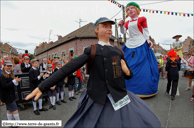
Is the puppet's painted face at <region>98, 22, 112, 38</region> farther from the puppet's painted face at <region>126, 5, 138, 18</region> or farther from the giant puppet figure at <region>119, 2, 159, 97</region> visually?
the puppet's painted face at <region>126, 5, 138, 18</region>

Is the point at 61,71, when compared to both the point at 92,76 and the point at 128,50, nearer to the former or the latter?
the point at 92,76

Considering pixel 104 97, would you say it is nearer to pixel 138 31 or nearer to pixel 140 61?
pixel 140 61

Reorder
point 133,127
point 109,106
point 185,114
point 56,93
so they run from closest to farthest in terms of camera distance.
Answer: point 133,127 < point 109,106 < point 185,114 < point 56,93

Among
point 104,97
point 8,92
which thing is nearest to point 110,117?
point 104,97

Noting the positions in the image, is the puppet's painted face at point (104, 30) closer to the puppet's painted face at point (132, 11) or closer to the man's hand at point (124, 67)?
the man's hand at point (124, 67)

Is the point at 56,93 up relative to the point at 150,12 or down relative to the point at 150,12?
down

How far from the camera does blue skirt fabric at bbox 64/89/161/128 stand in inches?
45.4

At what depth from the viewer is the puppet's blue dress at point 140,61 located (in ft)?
10.2

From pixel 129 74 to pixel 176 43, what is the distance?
396 inches

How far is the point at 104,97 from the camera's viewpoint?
125cm

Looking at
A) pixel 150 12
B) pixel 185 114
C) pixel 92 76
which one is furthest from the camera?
pixel 150 12

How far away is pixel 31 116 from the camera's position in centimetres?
336

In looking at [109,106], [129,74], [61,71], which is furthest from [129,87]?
[61,71]

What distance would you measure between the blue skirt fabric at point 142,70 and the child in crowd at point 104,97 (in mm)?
1755
